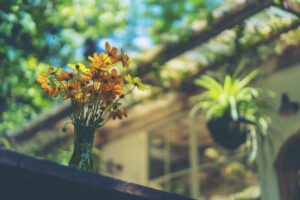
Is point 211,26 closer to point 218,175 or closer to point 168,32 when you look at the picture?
point 168,32

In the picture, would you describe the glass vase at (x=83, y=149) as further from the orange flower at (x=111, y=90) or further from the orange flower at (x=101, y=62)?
the orange flower at (x=101, y=62)

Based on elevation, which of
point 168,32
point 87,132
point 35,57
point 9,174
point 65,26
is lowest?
point 9,174

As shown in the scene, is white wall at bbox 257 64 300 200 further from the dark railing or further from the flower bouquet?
the dark railing

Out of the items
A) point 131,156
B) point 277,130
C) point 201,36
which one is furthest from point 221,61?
point 131,156

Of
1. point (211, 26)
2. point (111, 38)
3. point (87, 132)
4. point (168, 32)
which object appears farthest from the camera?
point (111, 38)

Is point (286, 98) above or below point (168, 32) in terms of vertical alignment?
below

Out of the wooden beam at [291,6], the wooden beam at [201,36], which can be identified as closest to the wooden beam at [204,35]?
the wooden beam at [201,36]

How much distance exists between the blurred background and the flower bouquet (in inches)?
48.7

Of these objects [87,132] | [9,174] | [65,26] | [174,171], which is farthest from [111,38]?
[9,174]

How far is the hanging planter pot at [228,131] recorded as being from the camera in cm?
384

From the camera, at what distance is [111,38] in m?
5.27

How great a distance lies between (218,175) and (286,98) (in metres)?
1.19

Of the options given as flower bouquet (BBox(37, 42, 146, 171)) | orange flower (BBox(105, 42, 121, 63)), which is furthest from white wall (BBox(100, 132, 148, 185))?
orange flower (BBox(105, 42, 121, 63))

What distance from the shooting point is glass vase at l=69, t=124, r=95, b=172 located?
178 centimetres
